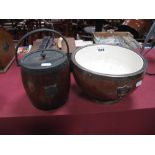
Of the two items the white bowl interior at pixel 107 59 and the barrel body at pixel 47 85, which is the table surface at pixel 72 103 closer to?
the barrel body at pixel 47 85

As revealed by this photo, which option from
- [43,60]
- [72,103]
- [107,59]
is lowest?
[72,103]

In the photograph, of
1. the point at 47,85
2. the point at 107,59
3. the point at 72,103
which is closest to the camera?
the point at 47,85

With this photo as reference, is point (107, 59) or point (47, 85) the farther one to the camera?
point (107, 59)

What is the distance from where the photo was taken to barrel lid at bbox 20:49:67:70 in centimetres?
75

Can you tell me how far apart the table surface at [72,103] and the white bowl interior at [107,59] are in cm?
15

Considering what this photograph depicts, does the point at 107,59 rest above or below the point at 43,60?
below

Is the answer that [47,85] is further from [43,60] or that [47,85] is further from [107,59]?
[107,59]

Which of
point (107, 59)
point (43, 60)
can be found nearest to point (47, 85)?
point (43, 60)

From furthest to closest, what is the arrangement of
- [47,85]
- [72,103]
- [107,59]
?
1. [107,59]
2. [72,103]
3. [47,85]

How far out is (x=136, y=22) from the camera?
2.29 metres

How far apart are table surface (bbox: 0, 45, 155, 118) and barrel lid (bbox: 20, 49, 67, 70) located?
0.75 ft

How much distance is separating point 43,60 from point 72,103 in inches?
10.4

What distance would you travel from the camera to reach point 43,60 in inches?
31.0

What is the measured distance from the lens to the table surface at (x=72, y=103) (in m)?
0.86
